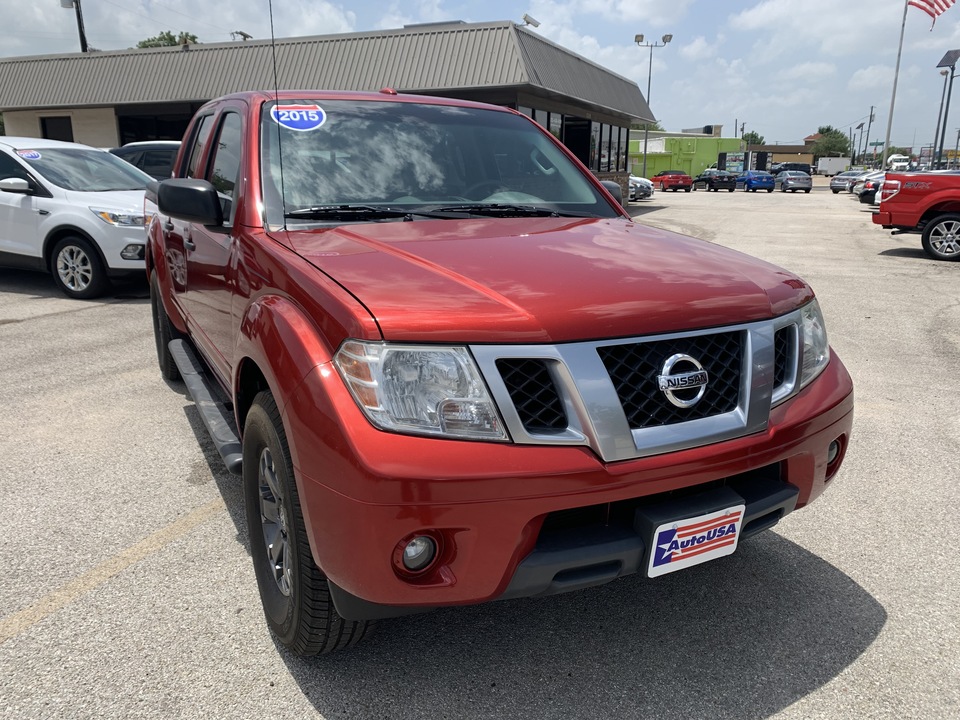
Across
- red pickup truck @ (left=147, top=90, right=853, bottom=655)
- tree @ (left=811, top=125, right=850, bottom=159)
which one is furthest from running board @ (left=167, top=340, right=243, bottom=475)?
tree @ (left=811, top=125, right=850, bottom=159)

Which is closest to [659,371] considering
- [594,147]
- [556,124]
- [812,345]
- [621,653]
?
[812,345]

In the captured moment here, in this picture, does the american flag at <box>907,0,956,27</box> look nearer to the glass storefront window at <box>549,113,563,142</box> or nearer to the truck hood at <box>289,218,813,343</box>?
the glass storefront window at <box>549,113,563,142</box>

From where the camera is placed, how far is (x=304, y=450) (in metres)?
1.98

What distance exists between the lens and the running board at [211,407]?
9.18 feet

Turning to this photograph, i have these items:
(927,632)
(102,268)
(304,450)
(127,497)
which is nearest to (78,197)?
(102,268)

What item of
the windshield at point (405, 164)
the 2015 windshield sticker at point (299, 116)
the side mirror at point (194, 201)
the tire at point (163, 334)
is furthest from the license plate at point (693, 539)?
the tire at point (163, 334)

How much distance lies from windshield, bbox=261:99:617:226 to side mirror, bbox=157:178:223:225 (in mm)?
202

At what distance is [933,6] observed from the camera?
2484 centimetres

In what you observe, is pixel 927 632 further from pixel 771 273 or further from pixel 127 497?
pixel 127 497

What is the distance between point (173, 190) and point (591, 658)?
228 centimetres

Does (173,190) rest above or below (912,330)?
above

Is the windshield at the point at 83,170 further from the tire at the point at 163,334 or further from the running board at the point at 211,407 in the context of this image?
the running board at the point at 211,407

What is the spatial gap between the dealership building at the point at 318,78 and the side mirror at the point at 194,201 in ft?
48.1

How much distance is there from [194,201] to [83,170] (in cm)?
741
